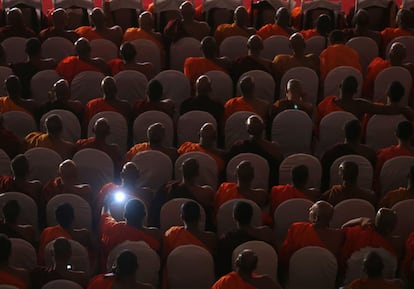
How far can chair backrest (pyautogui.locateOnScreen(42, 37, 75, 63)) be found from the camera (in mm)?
14992

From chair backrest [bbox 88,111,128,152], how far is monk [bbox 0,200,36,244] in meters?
2.00

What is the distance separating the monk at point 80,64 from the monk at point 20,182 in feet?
8.32

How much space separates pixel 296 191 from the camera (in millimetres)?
11844

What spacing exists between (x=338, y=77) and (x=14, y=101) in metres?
3.70

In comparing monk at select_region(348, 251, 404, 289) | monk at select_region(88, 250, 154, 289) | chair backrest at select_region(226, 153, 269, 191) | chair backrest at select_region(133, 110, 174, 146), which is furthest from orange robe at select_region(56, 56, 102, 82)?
monk at select_region(348, 251, 404, 289)

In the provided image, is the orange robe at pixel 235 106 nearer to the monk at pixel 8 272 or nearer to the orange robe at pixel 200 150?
the orange robe at pixel 200 150

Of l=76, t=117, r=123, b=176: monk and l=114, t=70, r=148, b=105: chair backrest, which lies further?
l=114, t=70, r=148, b=105: chair backrest

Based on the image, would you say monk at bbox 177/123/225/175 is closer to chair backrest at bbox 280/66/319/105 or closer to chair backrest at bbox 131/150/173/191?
chair backrest at bbox 131/150/173/191

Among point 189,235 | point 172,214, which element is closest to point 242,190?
point 172,214

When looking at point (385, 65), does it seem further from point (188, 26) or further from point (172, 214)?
point (172, 214)

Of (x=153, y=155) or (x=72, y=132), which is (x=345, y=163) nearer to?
(x=153, y=155)

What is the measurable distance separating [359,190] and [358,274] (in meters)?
1.19

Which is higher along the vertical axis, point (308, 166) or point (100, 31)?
point (100, 31)

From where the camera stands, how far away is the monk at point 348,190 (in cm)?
1181
